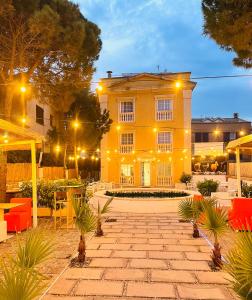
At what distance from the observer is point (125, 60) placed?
193 m

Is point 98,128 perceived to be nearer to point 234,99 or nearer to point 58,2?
point 58,2

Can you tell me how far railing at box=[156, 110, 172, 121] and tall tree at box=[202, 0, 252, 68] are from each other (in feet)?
53.0

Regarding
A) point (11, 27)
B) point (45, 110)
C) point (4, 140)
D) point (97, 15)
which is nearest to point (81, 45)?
point (11, 27)

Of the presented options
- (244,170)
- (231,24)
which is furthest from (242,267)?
(244,170)

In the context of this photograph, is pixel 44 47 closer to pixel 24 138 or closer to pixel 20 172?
pixel 24 138

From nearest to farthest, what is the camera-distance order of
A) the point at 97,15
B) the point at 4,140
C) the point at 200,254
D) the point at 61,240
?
1. the point at 200,254
2. the point at 61,240
3. the point at 4,140
4. the point at 97,15

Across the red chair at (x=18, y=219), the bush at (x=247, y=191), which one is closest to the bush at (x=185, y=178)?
the bush at (x=247, y=191)

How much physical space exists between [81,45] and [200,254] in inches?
416

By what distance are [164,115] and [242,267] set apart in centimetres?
2321

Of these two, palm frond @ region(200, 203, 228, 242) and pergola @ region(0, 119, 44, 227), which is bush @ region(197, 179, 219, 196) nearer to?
pergola @ region(0, 119, 44, 227)

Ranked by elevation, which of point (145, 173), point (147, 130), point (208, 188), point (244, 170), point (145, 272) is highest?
point (147, 130)

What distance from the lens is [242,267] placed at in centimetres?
292

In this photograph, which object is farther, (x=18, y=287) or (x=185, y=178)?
(x=185, y=178)

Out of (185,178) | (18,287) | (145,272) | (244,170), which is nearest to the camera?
(18,287)
